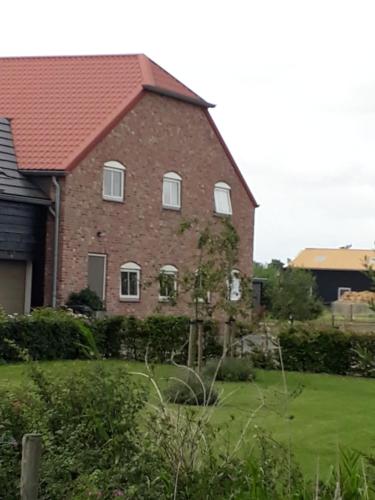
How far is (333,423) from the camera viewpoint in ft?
49.4

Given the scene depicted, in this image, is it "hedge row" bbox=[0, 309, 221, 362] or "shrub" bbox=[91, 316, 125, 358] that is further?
"shrub" bbox=[91, 316, 125, 358]

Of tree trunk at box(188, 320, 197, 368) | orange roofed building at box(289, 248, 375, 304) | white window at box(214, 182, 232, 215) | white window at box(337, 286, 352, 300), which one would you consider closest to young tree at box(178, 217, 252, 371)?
tree trunk at box(188, 320, 197, 368)

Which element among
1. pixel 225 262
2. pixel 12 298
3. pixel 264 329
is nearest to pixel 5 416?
pixel 225 262

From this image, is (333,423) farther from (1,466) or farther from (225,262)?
(1,466)

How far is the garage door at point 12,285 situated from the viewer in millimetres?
31094

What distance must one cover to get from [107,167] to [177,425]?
26401mm

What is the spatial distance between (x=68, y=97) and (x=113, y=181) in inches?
164

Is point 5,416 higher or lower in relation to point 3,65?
lower

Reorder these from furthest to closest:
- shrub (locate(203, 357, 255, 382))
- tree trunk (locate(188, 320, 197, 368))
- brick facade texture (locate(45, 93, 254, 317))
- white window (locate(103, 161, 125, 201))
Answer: white window (locate(103, 161, 125, 201)) → brick facade texture (locate(45, 93, 254, 317)) → shrub (locate(203, 357, 255, 382)) → tree trunk (locate(188, 320, 197, 368))

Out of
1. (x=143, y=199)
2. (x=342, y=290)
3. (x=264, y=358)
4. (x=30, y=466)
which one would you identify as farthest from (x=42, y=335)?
(x=342, y=290)

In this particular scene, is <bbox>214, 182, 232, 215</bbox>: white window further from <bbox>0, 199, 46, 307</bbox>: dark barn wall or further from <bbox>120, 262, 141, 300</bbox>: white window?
<bbox>0, 199, 46, 307</bbox>: dark barn wall

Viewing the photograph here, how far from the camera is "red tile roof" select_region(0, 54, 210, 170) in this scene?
3325cm

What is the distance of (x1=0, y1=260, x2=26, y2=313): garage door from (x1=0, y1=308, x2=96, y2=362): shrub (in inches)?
243

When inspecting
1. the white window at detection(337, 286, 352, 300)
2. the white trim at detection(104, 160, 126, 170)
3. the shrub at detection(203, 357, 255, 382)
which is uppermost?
the white trim at detection(104, 160, 126, 170)
